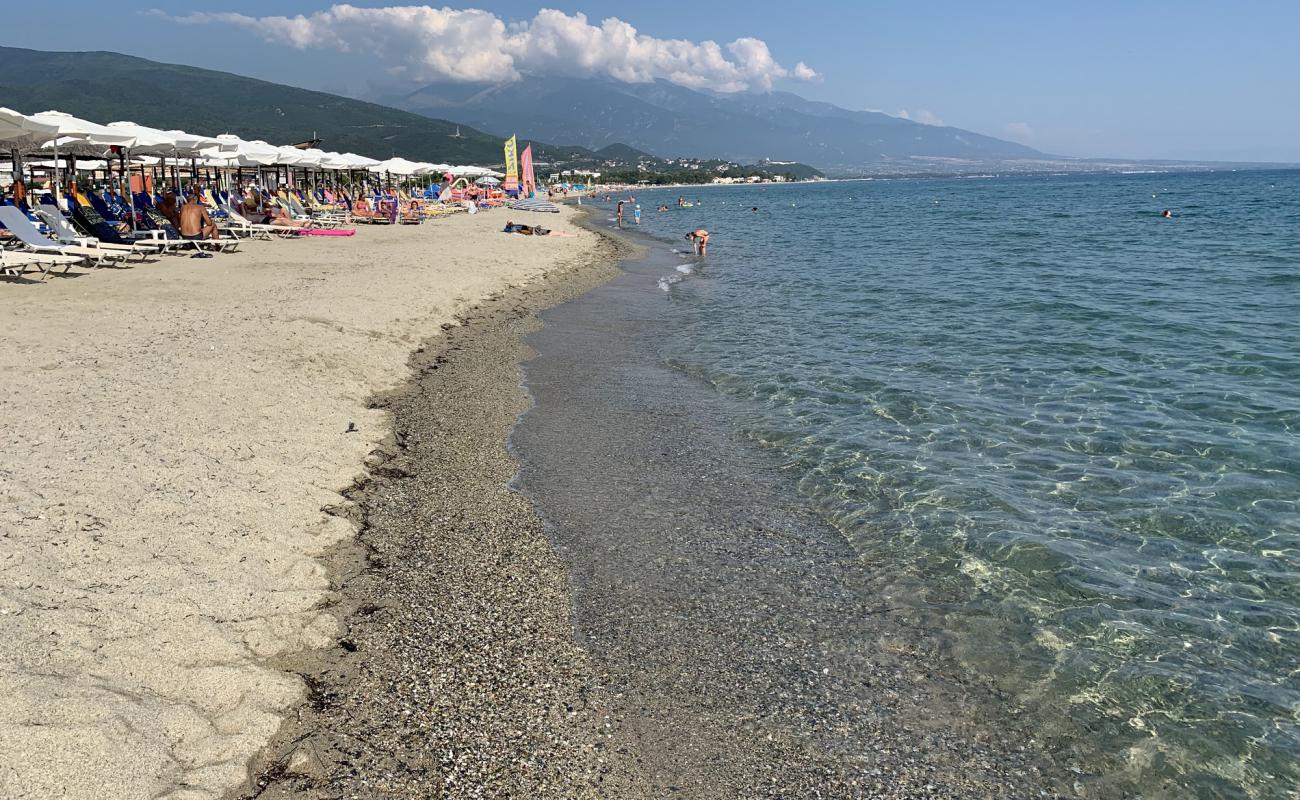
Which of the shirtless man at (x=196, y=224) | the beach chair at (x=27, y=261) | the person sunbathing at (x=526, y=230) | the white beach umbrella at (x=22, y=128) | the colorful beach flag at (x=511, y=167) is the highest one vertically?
the colorful beach flag at (x=511, y=167)

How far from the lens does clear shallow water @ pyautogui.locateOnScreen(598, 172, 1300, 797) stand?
4.36m

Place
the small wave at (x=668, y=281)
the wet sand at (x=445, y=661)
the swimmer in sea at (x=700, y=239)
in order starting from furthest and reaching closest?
the swimmer in sea at (x=700, y=239), the small wave at (x=668, y=281), the wet sand at (x=445, y=661)

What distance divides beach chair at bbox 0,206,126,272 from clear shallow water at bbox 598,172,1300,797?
416 inches

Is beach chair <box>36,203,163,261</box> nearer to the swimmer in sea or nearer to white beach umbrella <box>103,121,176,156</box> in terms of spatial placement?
white beach umbrella <box>103,121,176,156</box>

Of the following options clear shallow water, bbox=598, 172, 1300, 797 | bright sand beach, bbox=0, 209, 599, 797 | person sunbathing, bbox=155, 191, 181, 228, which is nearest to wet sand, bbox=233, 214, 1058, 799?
bright sand beach, bbox=0, 209, 599, 797

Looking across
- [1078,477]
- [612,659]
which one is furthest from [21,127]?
[1078,477]

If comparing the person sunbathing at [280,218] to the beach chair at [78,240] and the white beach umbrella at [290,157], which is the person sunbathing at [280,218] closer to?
the white beach umbrella at [290,157]

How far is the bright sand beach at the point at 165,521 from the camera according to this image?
327 centimetres

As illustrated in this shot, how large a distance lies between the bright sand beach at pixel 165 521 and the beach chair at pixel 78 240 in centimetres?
360

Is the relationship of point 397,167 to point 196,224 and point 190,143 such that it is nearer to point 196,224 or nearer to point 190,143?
point 196,224

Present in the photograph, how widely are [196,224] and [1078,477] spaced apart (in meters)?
18.7

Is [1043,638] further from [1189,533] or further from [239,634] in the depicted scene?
[239,634]

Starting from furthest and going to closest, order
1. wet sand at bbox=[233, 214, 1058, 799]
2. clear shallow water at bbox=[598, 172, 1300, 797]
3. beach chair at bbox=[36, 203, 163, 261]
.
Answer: beach chair at bbox=[36, 203, 163, 261]
clear shallow water at bbox=[598, 172, 1300, 797]
wet sand at bbox=[233, 214, 1058, 799]

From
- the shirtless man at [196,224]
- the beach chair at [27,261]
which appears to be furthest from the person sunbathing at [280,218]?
the beach chair at [27,261]
